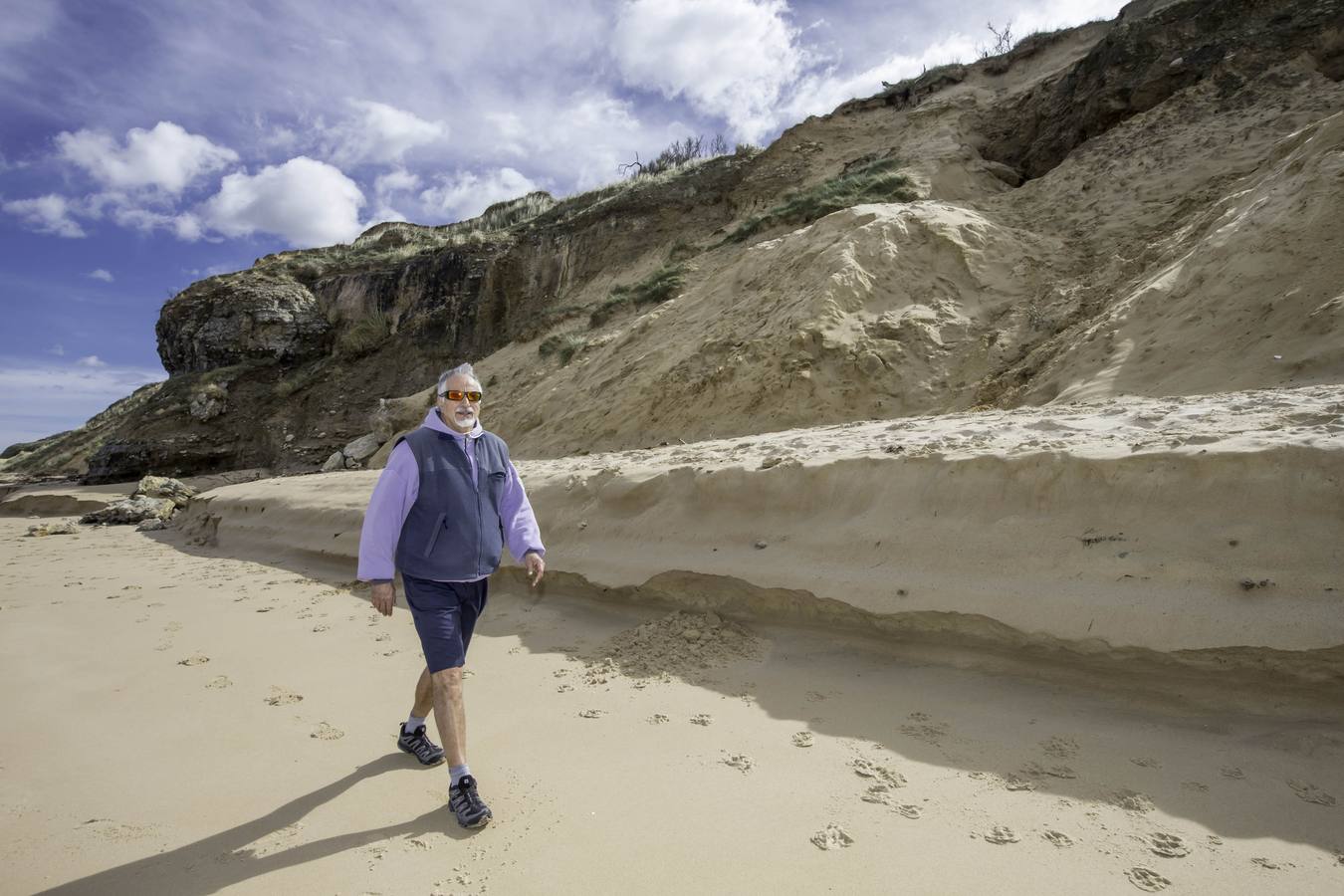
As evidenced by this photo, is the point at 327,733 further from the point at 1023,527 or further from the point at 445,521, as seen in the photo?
the point at 1023,527

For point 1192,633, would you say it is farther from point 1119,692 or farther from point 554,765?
point 554,765

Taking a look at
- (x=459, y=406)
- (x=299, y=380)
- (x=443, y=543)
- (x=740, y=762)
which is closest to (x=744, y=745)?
(x=740, y=762)

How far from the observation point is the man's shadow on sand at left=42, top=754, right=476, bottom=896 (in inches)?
80.8

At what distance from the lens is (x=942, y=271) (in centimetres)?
944

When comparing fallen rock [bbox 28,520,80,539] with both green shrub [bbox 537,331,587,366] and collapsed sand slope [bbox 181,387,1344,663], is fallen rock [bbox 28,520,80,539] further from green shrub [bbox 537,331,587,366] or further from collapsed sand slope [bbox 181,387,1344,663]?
collapsed sand slope [bbox 181,387,1344,663]

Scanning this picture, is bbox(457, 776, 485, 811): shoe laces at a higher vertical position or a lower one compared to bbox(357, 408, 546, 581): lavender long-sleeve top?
lower

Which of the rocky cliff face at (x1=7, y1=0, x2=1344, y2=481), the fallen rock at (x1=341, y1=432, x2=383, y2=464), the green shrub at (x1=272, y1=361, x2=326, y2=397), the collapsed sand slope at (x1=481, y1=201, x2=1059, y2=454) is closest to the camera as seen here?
the rocky cliff face at (x1=7, y1=0, x2=1344, y2=481)

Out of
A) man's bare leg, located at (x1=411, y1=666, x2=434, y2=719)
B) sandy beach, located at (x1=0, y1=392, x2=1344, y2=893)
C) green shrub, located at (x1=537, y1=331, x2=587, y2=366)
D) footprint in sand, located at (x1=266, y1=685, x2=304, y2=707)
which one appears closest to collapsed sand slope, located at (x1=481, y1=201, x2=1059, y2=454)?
green shrub, located at (x1=537, y1=331, x2=587, y2=366)

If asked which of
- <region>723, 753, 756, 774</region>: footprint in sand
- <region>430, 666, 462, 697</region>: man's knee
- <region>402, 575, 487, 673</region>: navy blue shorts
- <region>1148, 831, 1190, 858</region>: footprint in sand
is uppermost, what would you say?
<region>402, 575, 487, 673</region>: navy blue shorts

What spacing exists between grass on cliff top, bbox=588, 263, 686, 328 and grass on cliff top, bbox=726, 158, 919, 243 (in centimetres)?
151

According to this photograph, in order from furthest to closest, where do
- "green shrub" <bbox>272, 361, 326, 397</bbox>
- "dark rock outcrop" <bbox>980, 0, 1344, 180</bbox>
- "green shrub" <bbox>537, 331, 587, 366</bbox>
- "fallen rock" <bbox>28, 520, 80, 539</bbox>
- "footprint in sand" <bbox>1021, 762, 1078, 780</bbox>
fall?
"green shrub" <bbox>272, 361, 326, 397</bbox> → "green shrub" <bbox>537, 331, 587, 366</bbox> → "fallen rock" <bbox>28, 520, 80, 539</bbox> → "dark rock outcrop" <bbox>980, 0, 1344, 180</bbox> → "footprint in sand" <bbox>1021, 762, 1078, 780</bbox>

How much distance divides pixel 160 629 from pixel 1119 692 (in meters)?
5.68

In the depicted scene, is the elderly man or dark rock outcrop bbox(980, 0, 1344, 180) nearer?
the elderly man

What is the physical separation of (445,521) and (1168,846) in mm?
2445
